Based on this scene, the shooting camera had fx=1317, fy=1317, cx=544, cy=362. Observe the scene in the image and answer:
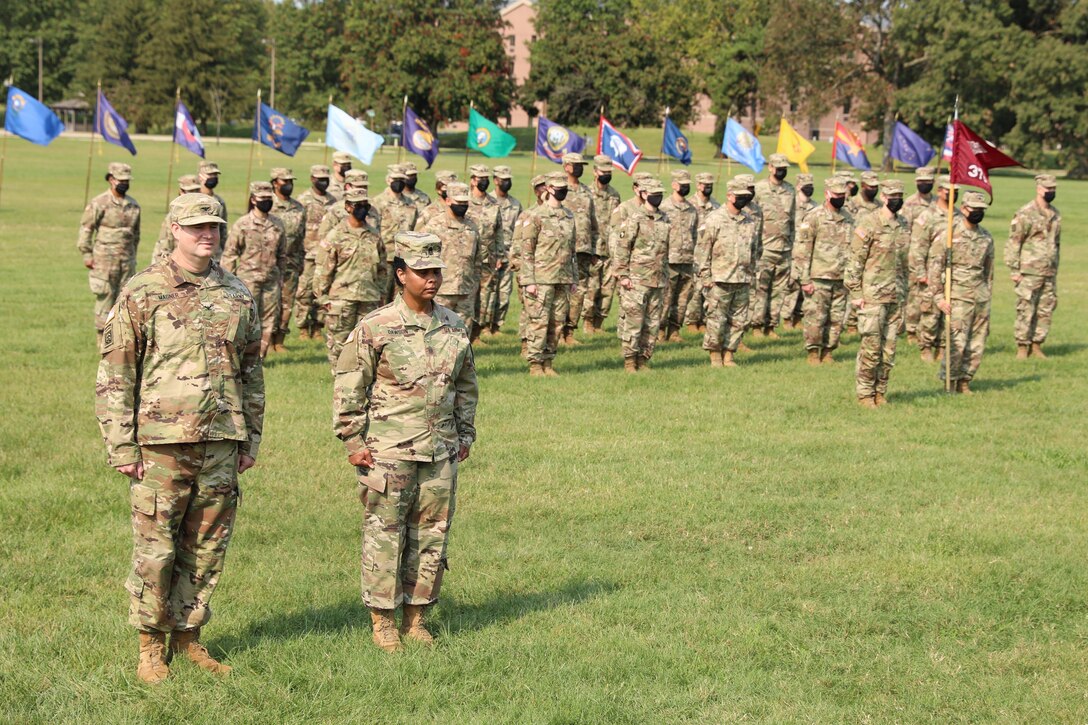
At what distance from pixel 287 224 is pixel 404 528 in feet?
34.6

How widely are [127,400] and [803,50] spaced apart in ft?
228

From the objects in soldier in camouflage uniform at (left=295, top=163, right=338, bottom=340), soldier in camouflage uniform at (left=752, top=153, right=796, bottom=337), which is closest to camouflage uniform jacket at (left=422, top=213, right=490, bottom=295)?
soldier in camouflage uniform at (left=295, top=163, right=338, bottom=340)

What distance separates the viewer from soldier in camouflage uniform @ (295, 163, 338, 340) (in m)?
18.3

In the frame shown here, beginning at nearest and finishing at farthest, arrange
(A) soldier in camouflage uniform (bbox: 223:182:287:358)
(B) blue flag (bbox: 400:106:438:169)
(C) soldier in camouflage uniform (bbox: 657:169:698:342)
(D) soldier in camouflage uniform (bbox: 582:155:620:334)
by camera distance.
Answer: (A) soldier in camouflage uniform (bbox: 223:182:287:358), (C) soldier in camouflage uniform (bbox: 657:169:698:342), (D) soldier in camouflage uniform (bbox: 582:155:620:334), (B) blue flag (bbox: 400:106:438:169)

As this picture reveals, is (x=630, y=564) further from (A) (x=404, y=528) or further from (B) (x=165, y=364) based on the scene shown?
(B) (x=165, y=364)

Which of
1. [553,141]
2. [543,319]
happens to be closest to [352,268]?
[543,319]

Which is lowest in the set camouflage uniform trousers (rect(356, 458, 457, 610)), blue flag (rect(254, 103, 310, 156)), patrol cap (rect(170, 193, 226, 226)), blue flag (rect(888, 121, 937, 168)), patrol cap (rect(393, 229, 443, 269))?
camouflage uniform trousers (rect(356, 458, 457, 610))

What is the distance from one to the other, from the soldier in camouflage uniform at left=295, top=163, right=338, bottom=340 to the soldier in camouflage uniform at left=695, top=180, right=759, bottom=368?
522 centimetres

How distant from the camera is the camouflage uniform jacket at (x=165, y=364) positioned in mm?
6496

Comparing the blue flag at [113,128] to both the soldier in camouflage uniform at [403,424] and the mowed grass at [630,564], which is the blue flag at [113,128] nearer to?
the mowed grass at [630,564]

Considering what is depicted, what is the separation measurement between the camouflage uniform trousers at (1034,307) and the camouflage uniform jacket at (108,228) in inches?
470

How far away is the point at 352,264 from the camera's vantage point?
1430 centimetres

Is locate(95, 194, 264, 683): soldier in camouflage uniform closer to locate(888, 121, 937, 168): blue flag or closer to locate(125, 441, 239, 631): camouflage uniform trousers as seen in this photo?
locate(125, 441, 239, 631): camouflage uniform trousers

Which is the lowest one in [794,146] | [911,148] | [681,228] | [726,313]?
[726,313]
